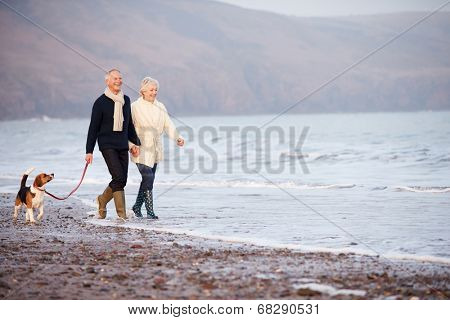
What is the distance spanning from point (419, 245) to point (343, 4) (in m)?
137

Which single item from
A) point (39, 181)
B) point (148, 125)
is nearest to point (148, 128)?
point (148, 125)

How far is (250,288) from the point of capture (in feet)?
18.3

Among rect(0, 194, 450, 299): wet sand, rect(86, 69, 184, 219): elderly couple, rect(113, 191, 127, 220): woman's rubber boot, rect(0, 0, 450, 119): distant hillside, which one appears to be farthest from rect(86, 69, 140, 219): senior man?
rect(0, 0, 450, 119): distant hillside

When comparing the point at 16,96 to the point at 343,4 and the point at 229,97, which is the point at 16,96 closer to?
the point at 229,97

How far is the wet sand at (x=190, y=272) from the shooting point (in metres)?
5.46

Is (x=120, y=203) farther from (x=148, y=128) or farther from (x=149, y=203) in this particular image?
(x=148, y=128)

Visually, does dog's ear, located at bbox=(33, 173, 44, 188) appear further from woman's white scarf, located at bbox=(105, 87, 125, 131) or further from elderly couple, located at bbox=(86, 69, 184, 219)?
woman's white scarf, located at bbox=(105, 87, 125, 131)

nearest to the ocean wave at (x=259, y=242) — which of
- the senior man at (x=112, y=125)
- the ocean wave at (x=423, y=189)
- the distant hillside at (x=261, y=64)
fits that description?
the senior man at (x=112, y=125)

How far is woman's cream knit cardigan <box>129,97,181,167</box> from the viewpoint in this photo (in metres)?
9.97

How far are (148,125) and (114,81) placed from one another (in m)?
0.95

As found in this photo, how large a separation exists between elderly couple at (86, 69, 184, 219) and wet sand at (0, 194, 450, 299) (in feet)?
4.44

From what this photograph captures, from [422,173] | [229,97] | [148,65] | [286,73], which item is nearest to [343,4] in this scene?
[286,73]

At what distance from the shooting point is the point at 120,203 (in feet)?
32.9

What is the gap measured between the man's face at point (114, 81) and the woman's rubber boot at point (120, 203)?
1362 mm
